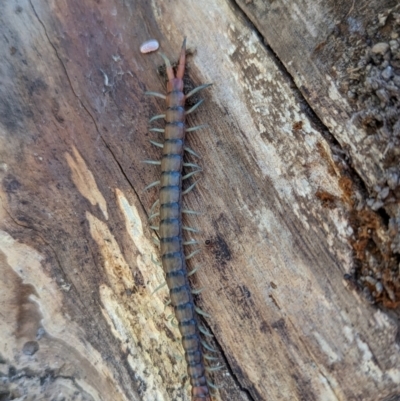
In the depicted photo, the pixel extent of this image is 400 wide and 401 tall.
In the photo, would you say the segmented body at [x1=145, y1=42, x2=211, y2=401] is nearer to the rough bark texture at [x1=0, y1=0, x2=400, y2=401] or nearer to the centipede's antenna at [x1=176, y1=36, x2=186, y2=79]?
the centipede's antenna at [x1=176, y1=36, x2=186, y2=79]

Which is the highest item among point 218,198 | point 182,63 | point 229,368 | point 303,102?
point 182,63

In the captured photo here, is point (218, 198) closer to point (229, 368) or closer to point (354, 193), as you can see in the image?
point (354, 193)

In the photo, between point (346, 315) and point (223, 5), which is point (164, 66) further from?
point (346, 315)

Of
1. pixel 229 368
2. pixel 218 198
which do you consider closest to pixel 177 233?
pixel 218 198

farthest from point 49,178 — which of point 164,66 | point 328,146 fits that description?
point 328,146

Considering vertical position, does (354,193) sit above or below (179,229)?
below

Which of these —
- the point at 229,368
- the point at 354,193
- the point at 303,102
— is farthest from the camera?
the point at 229,368

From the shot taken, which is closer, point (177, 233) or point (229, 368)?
point (229, 368)
